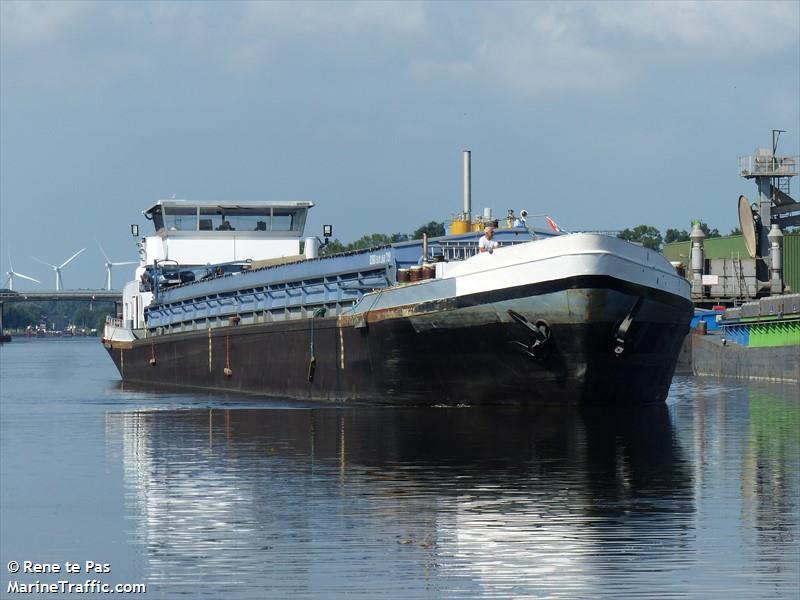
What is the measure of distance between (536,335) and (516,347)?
0.57 meters

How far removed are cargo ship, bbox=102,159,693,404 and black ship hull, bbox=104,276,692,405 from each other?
3 cm

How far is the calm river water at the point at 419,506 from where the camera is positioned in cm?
1100

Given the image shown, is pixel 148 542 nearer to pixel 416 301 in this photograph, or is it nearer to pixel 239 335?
pixel 416 301

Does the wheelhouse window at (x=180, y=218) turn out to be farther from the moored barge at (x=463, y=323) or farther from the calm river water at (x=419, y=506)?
the calm river water at (x=419, y=506)

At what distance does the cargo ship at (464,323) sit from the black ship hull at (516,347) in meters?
0.03

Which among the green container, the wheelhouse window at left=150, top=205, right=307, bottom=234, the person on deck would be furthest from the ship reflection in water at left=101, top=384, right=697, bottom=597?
the green container

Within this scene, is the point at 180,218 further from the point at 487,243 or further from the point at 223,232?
the point at 487,243

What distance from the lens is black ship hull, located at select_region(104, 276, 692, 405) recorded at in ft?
83.3

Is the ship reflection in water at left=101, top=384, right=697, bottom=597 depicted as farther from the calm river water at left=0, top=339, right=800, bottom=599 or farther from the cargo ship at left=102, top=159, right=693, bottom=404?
the cargo ship at left=102, top=159, right=693, bottom=404

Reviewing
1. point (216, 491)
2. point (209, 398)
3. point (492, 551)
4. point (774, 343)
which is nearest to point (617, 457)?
point (216, 491)

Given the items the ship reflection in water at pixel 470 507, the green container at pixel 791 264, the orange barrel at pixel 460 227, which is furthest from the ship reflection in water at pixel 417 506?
the green container at pixel 791 264

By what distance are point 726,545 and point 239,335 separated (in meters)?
27.9

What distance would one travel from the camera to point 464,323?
86.6 ft

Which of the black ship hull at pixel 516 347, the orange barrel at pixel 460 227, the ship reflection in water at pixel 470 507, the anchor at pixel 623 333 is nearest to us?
the ship reflection in water at pixel 470 507
